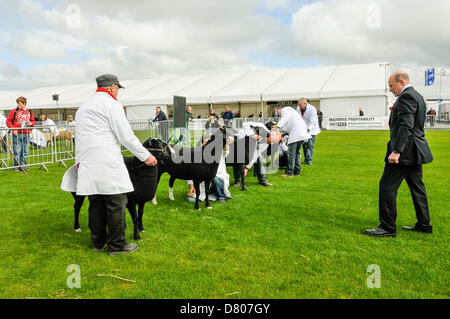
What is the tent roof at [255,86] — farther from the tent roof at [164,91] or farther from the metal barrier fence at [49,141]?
the metal barrier fence at [49,141]

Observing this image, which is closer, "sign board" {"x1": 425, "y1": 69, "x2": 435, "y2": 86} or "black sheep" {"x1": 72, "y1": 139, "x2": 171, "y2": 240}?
"black sheep" {"x1": 72, "y1": 139, "x2": 171, "y2": 240}

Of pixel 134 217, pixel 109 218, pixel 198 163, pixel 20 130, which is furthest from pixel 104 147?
pixel 20 130

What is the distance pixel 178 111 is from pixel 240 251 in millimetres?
8094

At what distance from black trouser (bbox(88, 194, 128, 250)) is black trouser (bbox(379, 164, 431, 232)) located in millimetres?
3366

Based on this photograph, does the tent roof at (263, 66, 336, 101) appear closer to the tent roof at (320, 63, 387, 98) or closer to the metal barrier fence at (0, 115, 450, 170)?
the tent roof at (320, 63, 387, 98)

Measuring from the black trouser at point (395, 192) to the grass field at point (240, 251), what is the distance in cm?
23

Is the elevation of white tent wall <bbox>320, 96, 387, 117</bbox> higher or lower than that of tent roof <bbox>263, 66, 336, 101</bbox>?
lower

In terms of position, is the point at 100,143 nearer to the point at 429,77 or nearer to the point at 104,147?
the point at 104,147

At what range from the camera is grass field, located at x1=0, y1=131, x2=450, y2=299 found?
3275 mm

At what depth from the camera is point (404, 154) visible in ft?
14.2

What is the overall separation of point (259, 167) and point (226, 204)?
6.41ft

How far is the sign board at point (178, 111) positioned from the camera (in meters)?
11.3

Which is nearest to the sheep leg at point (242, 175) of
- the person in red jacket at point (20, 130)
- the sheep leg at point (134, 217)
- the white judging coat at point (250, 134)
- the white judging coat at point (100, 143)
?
the white judging coat at point (250, 134)

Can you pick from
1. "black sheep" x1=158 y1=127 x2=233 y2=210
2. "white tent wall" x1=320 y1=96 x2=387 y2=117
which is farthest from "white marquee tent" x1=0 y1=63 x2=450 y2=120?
"black sheep" x1=158 y1=127 x2=233 y2=210
